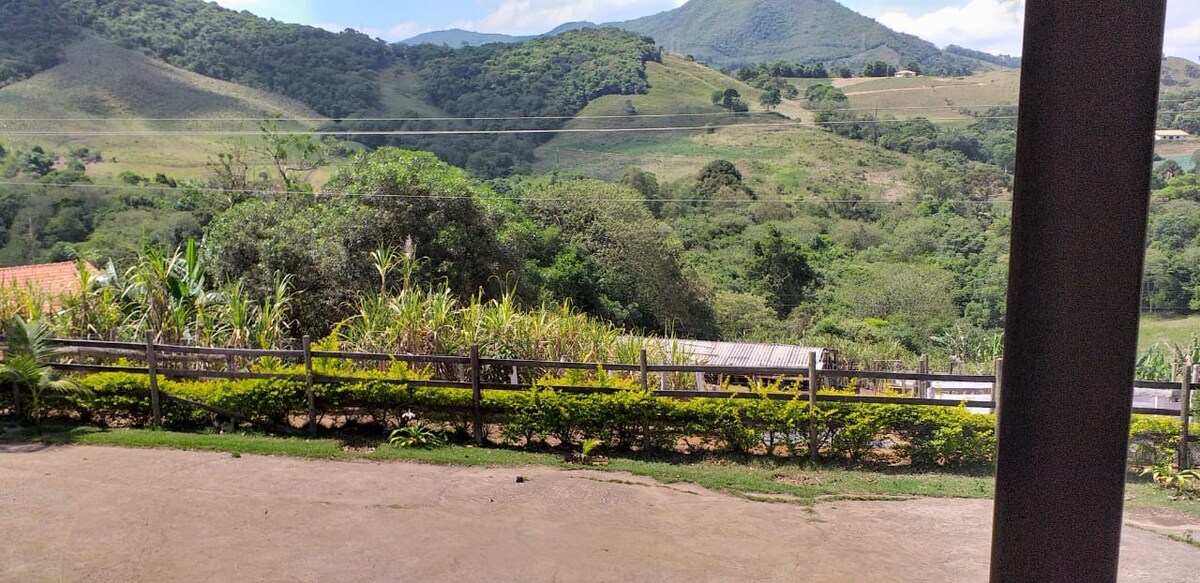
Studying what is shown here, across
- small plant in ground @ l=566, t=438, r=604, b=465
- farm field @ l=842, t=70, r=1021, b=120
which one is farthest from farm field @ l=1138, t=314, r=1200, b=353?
farm field @ l=842, t=70, r=1021, b=120

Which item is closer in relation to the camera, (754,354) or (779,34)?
(754,354)

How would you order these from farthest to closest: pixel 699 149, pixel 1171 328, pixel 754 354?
pixel 699 149, pixel 1171 328, pixel 754 354

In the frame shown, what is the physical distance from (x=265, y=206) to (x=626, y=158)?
34.1 metres

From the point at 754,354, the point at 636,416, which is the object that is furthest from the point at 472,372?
the point at 754,354

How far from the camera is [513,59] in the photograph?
169ft

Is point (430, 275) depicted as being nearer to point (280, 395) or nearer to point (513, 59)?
point (280, 395)

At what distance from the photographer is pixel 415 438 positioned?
302 inches

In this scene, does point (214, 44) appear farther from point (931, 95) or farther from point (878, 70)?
point (878, 70)

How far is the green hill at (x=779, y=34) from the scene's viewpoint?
7925 cm

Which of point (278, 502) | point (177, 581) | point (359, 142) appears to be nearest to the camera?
point (177, 581)

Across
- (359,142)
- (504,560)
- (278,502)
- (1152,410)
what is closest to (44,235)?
(359,142)

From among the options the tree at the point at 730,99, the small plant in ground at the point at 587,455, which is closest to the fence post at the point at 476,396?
the small plant in ground at the point at 587,455

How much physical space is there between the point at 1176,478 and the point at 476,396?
17.6 feet

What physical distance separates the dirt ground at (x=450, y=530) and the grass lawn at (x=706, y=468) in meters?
0.21
